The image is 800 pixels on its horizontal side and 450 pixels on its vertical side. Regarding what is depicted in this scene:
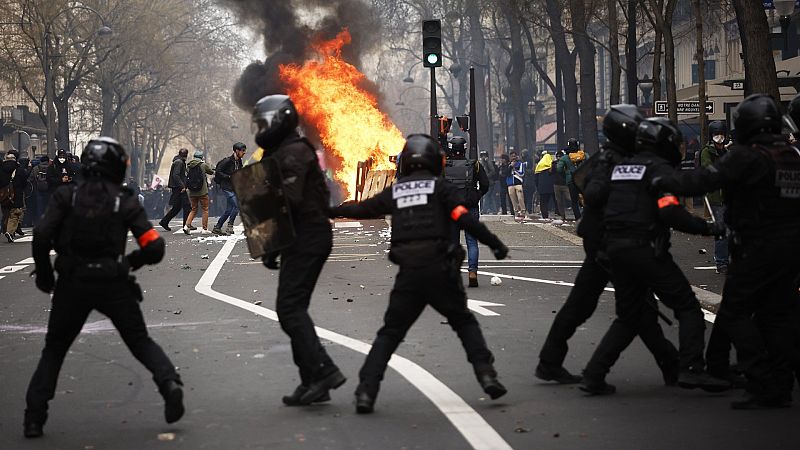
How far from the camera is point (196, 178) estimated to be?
2964cm

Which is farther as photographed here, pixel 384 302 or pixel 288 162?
pixel 384 302

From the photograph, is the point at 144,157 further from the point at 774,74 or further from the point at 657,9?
the point at 774,74

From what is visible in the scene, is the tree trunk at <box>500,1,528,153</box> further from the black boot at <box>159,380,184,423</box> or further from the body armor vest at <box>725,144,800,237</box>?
the black boot at <box>159,380,184,423</box>

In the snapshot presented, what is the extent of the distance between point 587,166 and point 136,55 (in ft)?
173

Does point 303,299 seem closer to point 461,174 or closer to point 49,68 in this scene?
point 461,174

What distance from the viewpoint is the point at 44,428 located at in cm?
787

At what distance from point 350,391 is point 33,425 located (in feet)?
6.49

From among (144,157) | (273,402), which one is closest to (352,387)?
(273,402)

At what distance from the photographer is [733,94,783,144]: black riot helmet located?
840 centimetres

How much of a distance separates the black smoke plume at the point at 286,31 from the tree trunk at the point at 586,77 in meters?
9.41

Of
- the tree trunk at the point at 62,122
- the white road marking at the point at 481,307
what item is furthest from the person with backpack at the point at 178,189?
the tree trunk at the point at 62,122

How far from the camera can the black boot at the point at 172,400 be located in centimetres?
759

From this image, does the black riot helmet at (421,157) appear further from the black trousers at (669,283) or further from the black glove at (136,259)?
the black glove at (136,259)

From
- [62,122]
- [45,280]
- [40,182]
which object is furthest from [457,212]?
[62,122]
